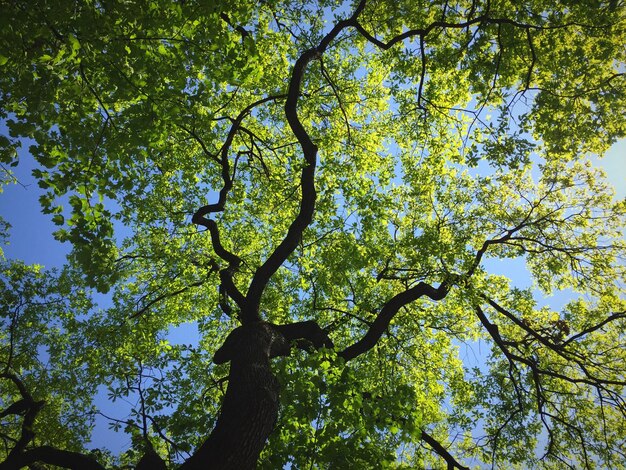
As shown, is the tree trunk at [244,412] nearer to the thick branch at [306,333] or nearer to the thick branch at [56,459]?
the thick branch at [306,333]

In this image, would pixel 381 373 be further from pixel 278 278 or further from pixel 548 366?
pixel 548 366

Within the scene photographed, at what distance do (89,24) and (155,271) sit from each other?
10205 millimetres

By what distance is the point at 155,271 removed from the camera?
43.1 ft

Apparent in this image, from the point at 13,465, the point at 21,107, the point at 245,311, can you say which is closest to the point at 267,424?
the point at 245,311

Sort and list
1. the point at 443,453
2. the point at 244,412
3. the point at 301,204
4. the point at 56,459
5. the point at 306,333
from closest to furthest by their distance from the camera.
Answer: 1. the point at 244,412
2. the point at 56,459
3. the point at 306,333
4. the point at 301,204
5. the point at 443,453

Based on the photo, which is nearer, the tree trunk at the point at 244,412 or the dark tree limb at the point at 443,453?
the tree trunk at the point at 244,412

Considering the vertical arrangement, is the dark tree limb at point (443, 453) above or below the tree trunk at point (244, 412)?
above

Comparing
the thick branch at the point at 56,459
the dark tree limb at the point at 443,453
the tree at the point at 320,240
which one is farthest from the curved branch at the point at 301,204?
the dark tree limb at the point at 443,453

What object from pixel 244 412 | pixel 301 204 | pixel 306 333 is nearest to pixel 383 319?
pixel 306 333

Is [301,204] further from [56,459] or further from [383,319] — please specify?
[56,459]

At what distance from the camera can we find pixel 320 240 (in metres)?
10.8

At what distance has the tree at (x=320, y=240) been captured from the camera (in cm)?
472

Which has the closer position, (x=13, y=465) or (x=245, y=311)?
(x=13, y=465)

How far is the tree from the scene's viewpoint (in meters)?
4.72
